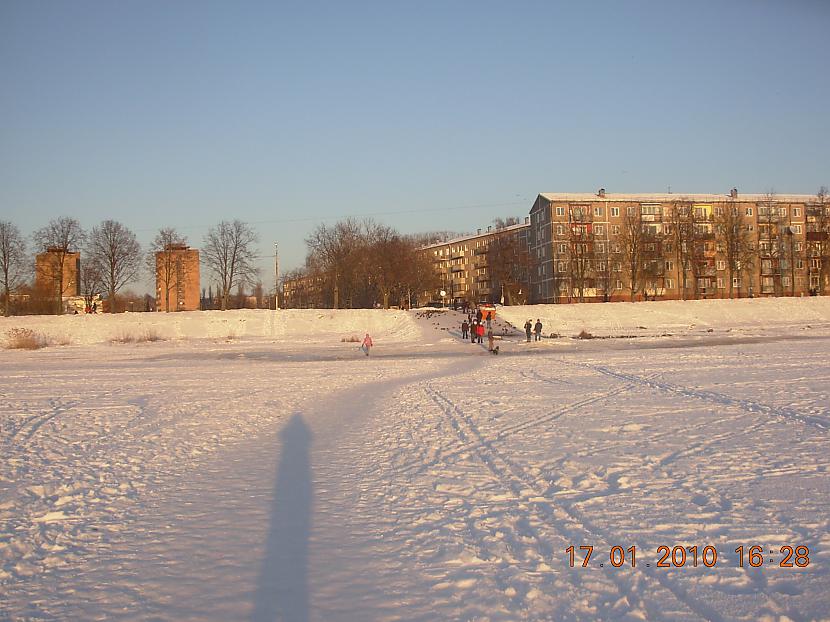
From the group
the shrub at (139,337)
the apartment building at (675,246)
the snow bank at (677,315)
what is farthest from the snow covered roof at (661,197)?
the shrub at (139,337)

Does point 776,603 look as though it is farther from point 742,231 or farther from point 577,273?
point 742,231

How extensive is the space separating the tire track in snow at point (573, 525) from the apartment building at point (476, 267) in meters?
89.0

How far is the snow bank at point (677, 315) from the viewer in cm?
6109

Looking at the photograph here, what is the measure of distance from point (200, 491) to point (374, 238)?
93812 mm

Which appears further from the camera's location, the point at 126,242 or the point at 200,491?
the point at 126,242

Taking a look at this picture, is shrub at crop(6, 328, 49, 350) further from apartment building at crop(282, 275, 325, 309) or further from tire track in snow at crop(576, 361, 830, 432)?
apartment building at crop(282, 275, 325, 309)

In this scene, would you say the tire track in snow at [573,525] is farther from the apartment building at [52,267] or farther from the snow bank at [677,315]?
the apartment building at [52,267]

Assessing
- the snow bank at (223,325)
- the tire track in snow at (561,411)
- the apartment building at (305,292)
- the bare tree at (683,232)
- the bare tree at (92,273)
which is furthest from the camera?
the apartment building at (305,292)

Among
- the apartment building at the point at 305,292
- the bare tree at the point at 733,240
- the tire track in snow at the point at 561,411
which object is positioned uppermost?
the bare tree at the point at 733,240

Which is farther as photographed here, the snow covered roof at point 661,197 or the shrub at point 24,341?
the snow covered roof at point 661,197

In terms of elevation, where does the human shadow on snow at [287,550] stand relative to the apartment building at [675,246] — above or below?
below

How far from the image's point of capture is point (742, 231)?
9362 cm

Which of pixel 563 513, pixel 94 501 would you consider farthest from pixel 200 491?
pixel 563 513

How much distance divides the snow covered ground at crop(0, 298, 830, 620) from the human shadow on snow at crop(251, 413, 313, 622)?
0.04 meters
